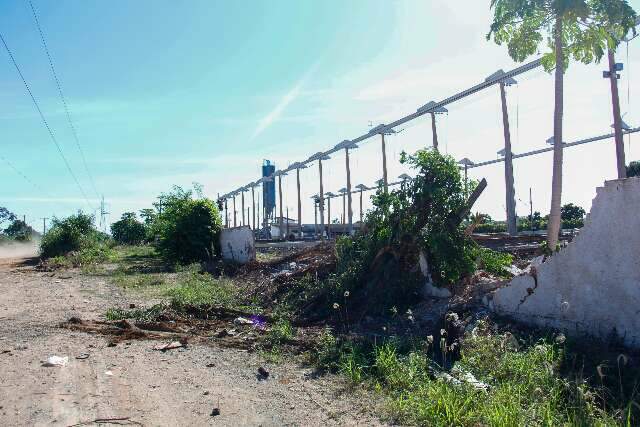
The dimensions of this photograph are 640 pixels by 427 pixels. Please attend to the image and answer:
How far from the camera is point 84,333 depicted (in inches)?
298

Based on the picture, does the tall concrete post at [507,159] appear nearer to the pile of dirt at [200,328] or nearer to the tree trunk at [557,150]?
the tree trunk at [557,150]

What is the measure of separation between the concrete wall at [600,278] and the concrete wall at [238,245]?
12.8 metres

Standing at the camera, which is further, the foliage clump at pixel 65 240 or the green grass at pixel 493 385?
the foliage clump at pixel 65 240

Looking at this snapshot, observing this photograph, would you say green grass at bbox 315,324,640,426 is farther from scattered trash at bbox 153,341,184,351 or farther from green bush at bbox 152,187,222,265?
green bush at bbox 152,187,222,265

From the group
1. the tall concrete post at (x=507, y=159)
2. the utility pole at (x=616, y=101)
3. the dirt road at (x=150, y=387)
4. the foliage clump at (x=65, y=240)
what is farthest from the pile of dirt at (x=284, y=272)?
the foliage clump at (x=65, y=240)

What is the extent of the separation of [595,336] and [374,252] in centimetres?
407

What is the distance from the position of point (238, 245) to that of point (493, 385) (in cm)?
1530

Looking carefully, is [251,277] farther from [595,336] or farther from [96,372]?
[595,336]


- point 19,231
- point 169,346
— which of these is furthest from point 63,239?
point 19,231

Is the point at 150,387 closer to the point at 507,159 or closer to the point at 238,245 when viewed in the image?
the point at 507,159

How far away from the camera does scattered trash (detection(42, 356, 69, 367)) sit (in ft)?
19.2

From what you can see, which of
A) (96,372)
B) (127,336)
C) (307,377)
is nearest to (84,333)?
(127,336)

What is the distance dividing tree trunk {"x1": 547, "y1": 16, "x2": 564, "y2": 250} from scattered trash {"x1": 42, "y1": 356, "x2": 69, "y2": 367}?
20.2 ft

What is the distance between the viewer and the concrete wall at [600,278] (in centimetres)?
557
